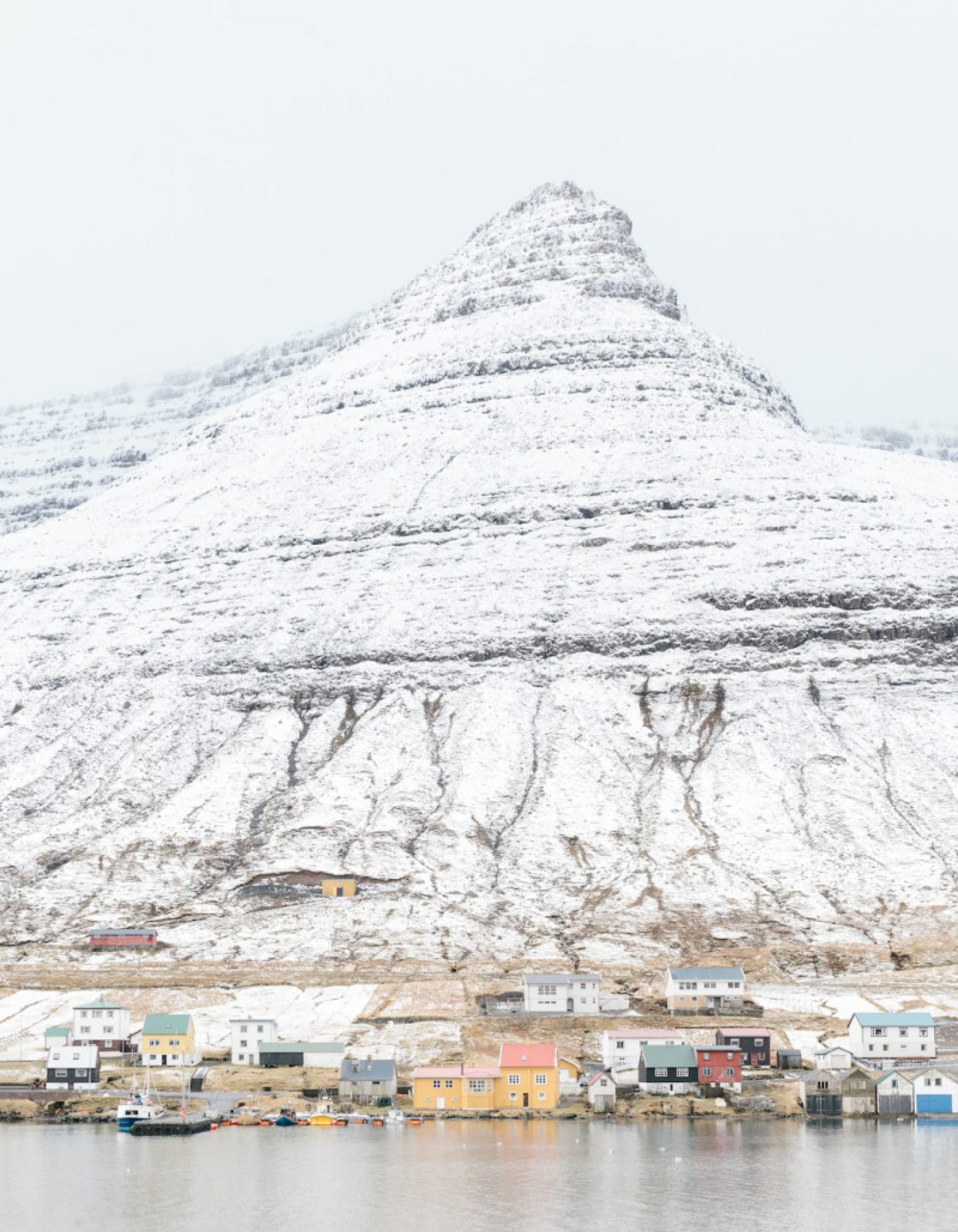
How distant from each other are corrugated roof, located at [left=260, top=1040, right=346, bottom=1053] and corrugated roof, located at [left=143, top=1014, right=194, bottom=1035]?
550 centimetres

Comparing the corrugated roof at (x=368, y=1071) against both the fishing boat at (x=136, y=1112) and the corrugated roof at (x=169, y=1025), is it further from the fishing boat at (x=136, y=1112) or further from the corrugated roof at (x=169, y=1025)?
the corrugated roof at (x=169, y=1025)

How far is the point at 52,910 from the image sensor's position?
188750 millimetres

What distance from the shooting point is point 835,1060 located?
119 meters

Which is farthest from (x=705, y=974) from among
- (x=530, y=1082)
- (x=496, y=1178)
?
(x=496, y=1178)

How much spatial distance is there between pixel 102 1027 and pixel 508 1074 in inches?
1301

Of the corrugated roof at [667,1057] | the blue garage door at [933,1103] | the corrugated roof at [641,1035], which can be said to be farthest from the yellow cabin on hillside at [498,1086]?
the blue garage door at [933,1103]

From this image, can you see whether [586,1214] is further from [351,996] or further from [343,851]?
[343,851]

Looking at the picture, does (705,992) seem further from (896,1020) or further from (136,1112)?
(136,1112)

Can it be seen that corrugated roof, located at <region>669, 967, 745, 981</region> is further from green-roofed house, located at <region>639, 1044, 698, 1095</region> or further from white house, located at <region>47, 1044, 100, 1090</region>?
white house, located at <region>47, 1044, 100, 1090</region>

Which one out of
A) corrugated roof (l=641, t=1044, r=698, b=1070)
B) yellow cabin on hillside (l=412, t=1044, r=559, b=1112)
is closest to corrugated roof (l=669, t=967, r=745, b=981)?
corrugated roof (l=641, t=1044, r=698, b=1070)

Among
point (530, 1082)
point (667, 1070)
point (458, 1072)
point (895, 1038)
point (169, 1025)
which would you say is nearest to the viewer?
point (530, 1082)

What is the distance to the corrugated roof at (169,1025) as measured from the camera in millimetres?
127062

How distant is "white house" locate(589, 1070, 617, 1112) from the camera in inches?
4505

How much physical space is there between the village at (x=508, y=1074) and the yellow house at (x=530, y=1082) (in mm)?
95
